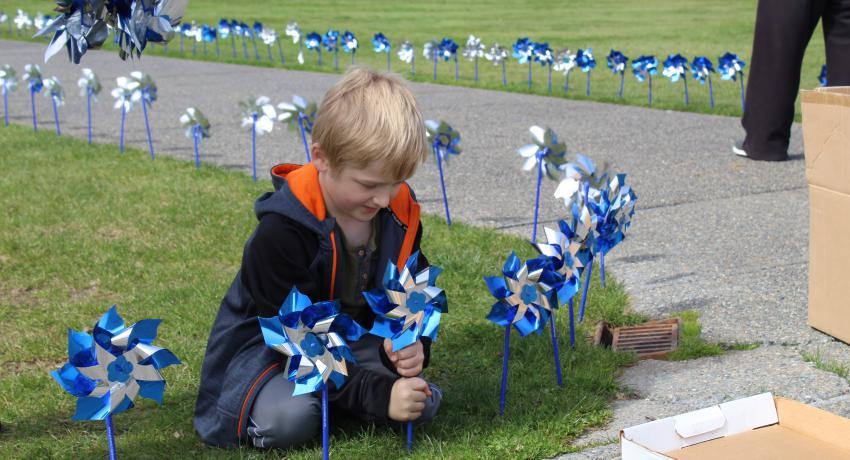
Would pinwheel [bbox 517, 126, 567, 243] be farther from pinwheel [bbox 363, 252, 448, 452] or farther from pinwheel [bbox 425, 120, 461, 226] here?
pinwheel [bbox 363, 252, 448, 452]

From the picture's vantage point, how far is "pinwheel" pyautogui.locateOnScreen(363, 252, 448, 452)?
9.16 ft

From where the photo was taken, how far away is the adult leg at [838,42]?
261 inches

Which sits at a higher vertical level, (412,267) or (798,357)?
(412,267)

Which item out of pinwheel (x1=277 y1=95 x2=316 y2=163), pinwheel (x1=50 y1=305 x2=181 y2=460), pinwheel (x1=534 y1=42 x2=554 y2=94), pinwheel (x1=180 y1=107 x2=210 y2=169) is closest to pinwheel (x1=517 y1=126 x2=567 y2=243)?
pinwheel (x1=277 y1=95 x2=316 y2=163)

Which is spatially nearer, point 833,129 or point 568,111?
point 833,129

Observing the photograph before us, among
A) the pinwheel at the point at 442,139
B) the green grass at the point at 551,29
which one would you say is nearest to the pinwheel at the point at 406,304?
the pinwheel at the point at 442,139

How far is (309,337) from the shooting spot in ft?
8.75

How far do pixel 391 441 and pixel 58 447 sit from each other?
1.03 metres

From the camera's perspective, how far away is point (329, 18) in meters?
24.1

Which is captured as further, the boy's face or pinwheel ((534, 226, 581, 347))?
pinwheel ((534, 226, 581, 347))

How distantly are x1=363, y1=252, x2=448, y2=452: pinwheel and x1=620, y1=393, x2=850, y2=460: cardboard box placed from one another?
0.67 metres

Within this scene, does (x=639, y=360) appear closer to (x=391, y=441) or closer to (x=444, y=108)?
(x=391, y=441)

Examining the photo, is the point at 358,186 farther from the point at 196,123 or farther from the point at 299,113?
the point at 196,123

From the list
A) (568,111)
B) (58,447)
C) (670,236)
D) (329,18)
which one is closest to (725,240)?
(670,236)
